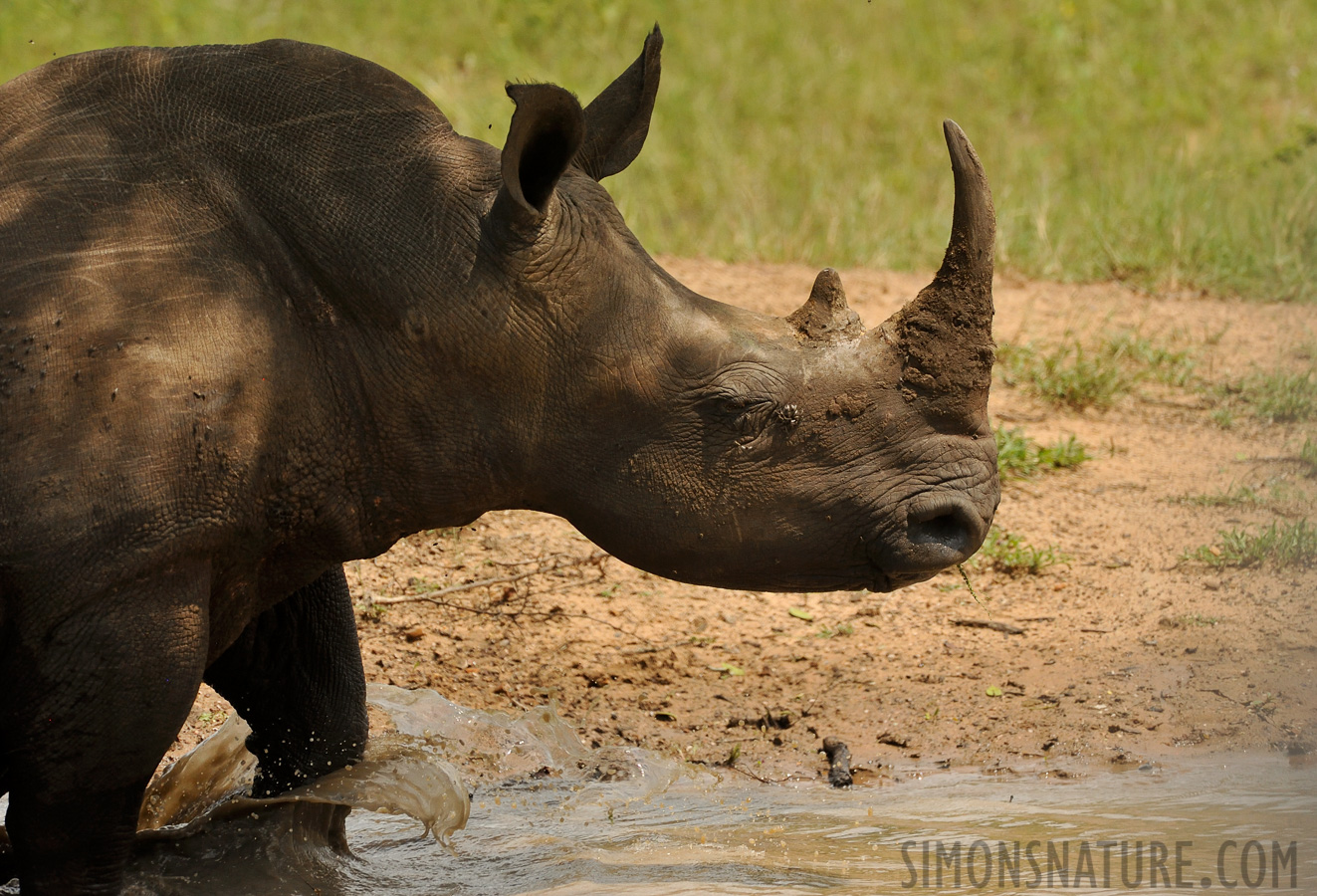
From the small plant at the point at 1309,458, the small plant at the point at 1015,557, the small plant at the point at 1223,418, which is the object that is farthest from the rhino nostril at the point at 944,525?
the small plant at the point at 1223,418

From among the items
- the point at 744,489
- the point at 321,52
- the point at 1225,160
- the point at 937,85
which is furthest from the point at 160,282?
the point at 937,85

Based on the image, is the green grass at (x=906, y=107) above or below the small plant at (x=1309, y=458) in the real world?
above

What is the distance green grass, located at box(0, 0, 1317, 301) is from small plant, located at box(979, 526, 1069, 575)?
2861 millimetres

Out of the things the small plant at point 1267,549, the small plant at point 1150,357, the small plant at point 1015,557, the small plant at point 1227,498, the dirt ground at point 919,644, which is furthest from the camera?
the small plant at point 1150,357

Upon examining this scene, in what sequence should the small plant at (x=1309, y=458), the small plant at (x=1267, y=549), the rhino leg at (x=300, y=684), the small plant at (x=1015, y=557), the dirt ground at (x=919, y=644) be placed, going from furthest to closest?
1. the small plant at (x=1309, y=458)
2. the small plant at (x=1015, y=557)
3. the small plant at (x=1267, y=549)
4. the dirt ground at (x=919, y=644)
5. the rhino leg at (x=300, y=684)

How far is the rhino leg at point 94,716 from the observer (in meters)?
2.93

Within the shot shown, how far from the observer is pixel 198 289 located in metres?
3.04

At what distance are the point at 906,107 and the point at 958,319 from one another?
27.4 feet

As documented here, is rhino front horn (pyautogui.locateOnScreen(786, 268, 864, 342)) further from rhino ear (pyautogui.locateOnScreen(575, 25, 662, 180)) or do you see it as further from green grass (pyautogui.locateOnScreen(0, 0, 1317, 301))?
green grass (pyautogui.locateOnScreen(0, 0, 1317, 301))

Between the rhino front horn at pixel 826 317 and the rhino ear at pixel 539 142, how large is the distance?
1.91 feet

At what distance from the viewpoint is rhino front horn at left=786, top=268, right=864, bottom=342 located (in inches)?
131

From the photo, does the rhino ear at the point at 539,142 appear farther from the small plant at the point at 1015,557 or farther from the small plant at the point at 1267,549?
the small plant at the point at 1267,549

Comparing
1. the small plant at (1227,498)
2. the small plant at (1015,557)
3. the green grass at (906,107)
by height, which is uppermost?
the green grass at (906,107)

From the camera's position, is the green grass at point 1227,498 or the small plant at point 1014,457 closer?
the green grass at point 1227,498
